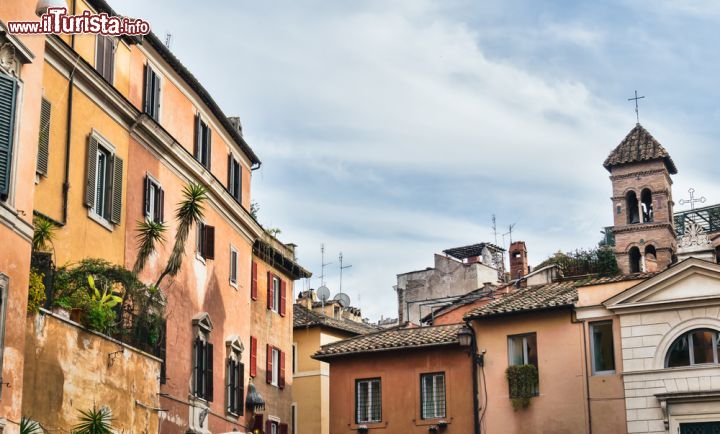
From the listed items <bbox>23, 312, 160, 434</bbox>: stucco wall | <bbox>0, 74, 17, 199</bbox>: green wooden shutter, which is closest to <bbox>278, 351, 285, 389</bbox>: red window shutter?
<bbox>23, 312, 160, 434</bbox>: stucco wall

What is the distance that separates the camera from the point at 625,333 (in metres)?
35.1

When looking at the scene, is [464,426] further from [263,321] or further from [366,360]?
[263,321]

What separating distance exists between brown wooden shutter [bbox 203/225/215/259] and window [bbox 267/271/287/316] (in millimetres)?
8284

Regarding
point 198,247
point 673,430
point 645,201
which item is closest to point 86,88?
point 198,247

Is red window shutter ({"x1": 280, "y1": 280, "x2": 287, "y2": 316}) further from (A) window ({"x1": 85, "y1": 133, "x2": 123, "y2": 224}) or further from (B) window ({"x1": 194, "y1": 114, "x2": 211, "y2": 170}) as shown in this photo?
(A) window ({"x1": 85, "y1": 133, "x2": 123, "y2": 224})

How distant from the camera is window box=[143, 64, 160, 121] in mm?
29969

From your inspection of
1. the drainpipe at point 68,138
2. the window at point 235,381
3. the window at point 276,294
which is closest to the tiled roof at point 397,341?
the window at point 276,294

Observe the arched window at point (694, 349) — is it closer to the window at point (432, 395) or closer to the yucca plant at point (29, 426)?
the window at point (432, 395)

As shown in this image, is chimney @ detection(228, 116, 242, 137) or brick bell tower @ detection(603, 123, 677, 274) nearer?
chimney @ detection(228, 116, 242, 137)

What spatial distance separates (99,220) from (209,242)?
7.59m

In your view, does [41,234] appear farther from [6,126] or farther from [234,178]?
[234,178]

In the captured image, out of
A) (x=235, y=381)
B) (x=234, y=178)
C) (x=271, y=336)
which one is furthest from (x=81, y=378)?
(x=271, y=336)

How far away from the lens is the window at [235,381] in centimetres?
3509

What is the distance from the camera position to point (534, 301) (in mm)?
37719
